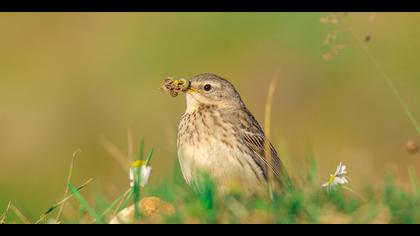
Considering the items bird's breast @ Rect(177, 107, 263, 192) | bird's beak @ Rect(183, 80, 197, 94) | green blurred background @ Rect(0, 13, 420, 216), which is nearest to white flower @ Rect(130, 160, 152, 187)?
bird's breast @ Rect(177, 107, 263, 192)

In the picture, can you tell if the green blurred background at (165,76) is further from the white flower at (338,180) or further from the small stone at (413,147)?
the small stone at (413,147)

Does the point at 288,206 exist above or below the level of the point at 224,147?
below

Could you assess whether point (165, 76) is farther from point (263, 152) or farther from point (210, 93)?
point (263, 152)

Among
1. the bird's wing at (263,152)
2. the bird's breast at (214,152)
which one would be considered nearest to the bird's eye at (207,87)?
the bird's breast at (214,152)

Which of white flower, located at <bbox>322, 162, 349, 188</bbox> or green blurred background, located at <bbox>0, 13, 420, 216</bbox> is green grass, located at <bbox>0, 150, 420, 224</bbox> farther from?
green blurred background, located at <bbox>0, 13, 420, 216</bbox>

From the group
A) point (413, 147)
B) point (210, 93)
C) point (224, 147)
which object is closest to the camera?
point (413, 147)

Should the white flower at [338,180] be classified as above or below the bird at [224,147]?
below

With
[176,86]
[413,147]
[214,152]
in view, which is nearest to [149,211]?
[413,147]
